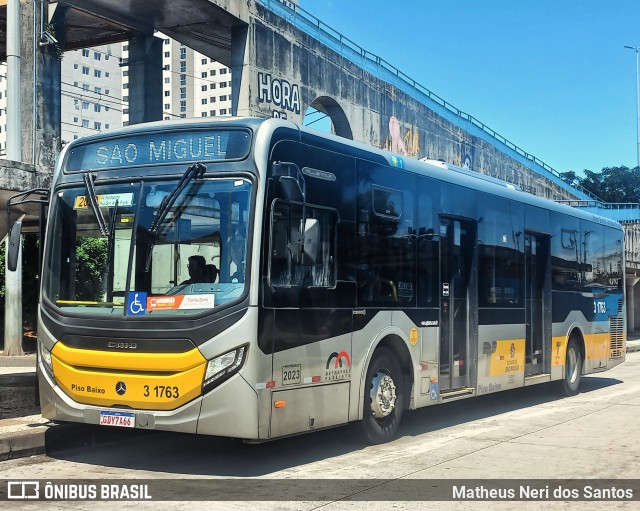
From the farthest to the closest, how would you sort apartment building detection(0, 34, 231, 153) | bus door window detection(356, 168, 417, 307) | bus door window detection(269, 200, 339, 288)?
apartment building detection(0, 34, 231, 153) → bus door window detection(356, 168, 417, 307) → bus door window detection(269, 200, 339, 288)

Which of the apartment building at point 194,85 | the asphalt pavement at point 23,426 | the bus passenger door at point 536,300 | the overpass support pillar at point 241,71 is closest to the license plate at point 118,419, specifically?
the asphalt pavement at point 23,426

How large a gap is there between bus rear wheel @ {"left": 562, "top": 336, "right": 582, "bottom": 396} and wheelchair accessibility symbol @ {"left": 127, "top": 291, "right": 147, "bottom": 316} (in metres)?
9.56

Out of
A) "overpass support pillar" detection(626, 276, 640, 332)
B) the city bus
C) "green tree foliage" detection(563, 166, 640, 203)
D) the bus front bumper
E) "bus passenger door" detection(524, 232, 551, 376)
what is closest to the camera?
the bus front bumper

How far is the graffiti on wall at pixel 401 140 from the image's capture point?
34.9 m

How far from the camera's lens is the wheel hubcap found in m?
9.72

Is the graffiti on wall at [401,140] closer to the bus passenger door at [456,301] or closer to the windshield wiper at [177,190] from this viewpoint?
the bus passenger door at [456,301]

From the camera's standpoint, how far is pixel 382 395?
9.83 meters

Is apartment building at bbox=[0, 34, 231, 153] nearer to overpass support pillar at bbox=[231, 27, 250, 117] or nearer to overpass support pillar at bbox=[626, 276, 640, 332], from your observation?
overpass support pillar at bbox=[626, 276, 640, 332]

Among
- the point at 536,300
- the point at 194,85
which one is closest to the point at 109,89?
the point at 194,85

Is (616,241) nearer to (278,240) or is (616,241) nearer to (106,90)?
(278,240)

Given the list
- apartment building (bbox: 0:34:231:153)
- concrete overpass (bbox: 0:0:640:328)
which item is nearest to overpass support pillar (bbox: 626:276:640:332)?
concrete overpass (bbox: 0:0:640:328)

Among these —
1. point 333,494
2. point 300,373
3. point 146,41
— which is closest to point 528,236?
point 300,373

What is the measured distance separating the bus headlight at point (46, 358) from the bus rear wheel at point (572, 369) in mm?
9784

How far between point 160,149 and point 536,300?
7.79 m
